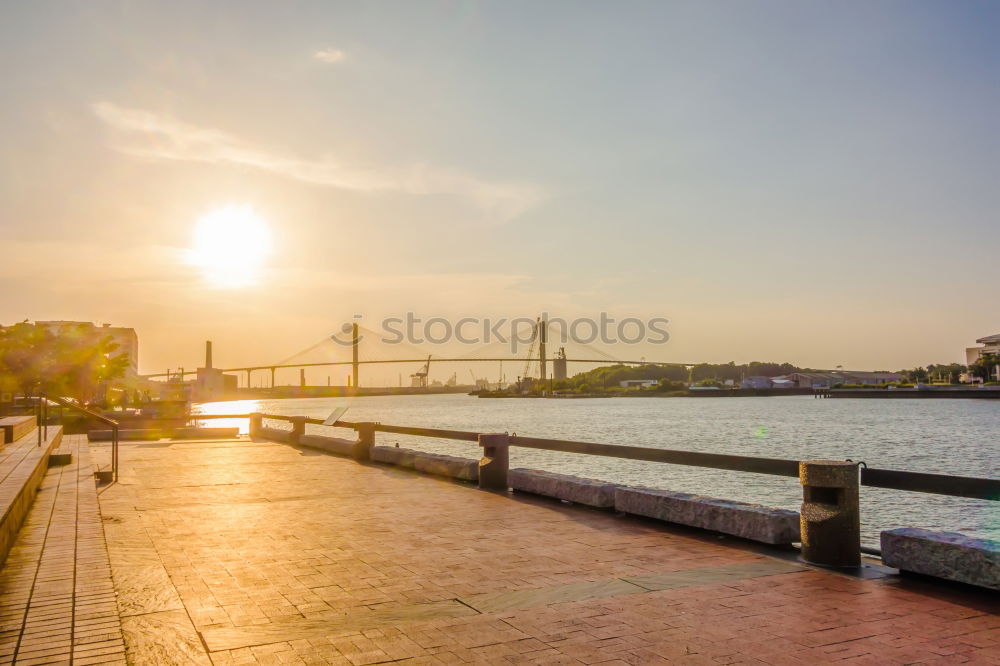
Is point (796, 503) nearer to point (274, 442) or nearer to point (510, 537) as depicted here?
point (274, 442)

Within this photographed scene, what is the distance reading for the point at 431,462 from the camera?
14.9 m

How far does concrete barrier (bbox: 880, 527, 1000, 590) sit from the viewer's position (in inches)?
240

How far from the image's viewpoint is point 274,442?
25000 millimetres

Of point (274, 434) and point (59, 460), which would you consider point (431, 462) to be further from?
point (274, 434)

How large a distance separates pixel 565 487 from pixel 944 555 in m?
5.38

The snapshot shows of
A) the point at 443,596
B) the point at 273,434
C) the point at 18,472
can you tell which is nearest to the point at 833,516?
the point at 443,596

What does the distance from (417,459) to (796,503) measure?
1539 centimetres

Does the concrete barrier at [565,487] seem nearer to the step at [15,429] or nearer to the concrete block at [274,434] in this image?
the step at [15,429]

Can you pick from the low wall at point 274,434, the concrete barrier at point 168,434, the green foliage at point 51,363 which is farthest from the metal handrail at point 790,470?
the green foliage at point 51,363

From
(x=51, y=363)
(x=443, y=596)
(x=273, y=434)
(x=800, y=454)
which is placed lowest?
(x=800, y=454)

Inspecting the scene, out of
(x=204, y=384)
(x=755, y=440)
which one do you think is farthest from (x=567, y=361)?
(x=755, y=440)

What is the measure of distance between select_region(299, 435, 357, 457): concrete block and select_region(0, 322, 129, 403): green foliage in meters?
30.4

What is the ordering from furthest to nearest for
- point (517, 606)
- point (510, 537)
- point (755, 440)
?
point (755, 440) → point (510, 537) → point (517, 606)

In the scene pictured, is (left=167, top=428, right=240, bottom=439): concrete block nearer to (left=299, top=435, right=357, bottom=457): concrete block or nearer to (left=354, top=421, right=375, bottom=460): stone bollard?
(left=299, top=435, right=357, bottom=457): concrete block
